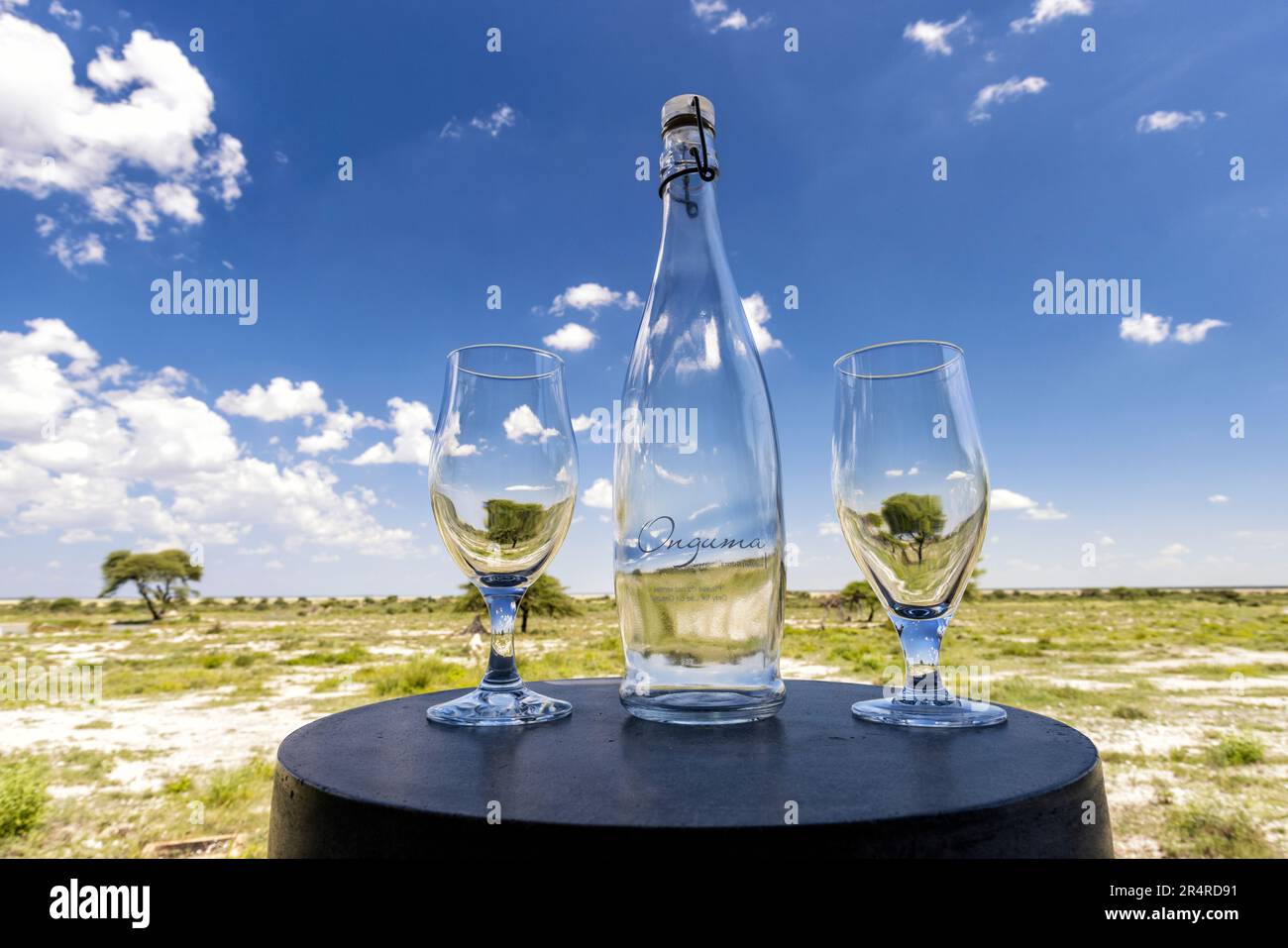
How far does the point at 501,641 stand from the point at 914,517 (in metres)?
0.57

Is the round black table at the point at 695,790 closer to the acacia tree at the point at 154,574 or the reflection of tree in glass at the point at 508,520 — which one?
the reflection of tree in glass at the point at 508,520

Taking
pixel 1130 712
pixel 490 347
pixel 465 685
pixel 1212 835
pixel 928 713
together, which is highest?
pixel 490 347

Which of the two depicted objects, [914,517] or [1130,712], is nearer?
[914,517]

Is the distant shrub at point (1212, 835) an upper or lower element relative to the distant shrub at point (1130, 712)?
upper

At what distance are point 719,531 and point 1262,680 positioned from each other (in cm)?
2419

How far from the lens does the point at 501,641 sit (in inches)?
38.3


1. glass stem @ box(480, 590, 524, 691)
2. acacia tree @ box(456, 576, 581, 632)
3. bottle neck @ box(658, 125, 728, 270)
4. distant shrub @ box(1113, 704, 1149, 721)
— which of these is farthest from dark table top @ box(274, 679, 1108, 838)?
acacia tree @ box(456, 576, 581, 632)

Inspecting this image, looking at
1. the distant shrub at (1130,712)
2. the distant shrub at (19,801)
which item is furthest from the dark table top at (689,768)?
the distant shrub at (1130,712)

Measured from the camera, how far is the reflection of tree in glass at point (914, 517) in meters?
0.88

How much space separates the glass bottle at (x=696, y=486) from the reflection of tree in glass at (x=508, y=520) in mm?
121

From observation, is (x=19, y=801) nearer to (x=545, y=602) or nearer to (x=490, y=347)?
(x=490, y=347)

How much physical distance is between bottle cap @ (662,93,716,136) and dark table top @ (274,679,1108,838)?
0.81 meters

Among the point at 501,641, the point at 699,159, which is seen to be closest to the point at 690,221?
the point at 699,159
